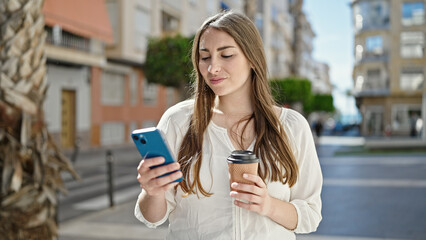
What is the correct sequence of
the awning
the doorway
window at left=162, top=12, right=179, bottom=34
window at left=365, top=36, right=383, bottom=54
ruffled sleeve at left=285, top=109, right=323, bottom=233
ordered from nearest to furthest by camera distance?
ruffled sleeve at left=285, top=109, right=323, bottom=233 < the awning < the doorway < window at left=162, top=12, right=179, bottom=34 < window at left=365, top=36, right=383, bottom=54

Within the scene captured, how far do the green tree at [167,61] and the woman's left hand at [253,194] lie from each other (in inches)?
677

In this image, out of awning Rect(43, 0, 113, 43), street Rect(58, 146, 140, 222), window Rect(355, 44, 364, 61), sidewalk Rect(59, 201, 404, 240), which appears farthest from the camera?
window Rect(355, 44, 364, 61)

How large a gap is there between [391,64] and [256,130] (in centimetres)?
4355

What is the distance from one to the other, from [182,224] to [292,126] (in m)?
0.62

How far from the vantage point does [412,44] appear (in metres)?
41.7

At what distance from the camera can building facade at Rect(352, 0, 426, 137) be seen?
1625 inches

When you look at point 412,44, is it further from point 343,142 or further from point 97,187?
point 97,187

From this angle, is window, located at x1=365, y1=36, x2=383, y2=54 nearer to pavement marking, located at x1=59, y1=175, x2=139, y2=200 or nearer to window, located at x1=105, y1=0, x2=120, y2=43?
window, located at x1=105, y1=0, x2=120, y2=43

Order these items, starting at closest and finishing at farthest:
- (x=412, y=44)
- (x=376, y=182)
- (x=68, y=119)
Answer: (x=376, y=182) < (x=68, y=119) < (x=412, y=44)

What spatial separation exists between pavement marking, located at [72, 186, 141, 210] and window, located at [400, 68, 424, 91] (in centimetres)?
3756

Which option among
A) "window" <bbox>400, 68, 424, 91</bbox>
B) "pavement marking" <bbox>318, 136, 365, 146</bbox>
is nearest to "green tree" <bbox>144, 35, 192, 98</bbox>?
"pavement marking" <bbox>318, 136, 365, 146</bbox>

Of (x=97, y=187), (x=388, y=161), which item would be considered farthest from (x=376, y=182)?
(x=97, y=187)

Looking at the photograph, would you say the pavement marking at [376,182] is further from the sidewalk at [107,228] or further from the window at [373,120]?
the window at [373,120]

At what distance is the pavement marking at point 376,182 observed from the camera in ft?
33.4
